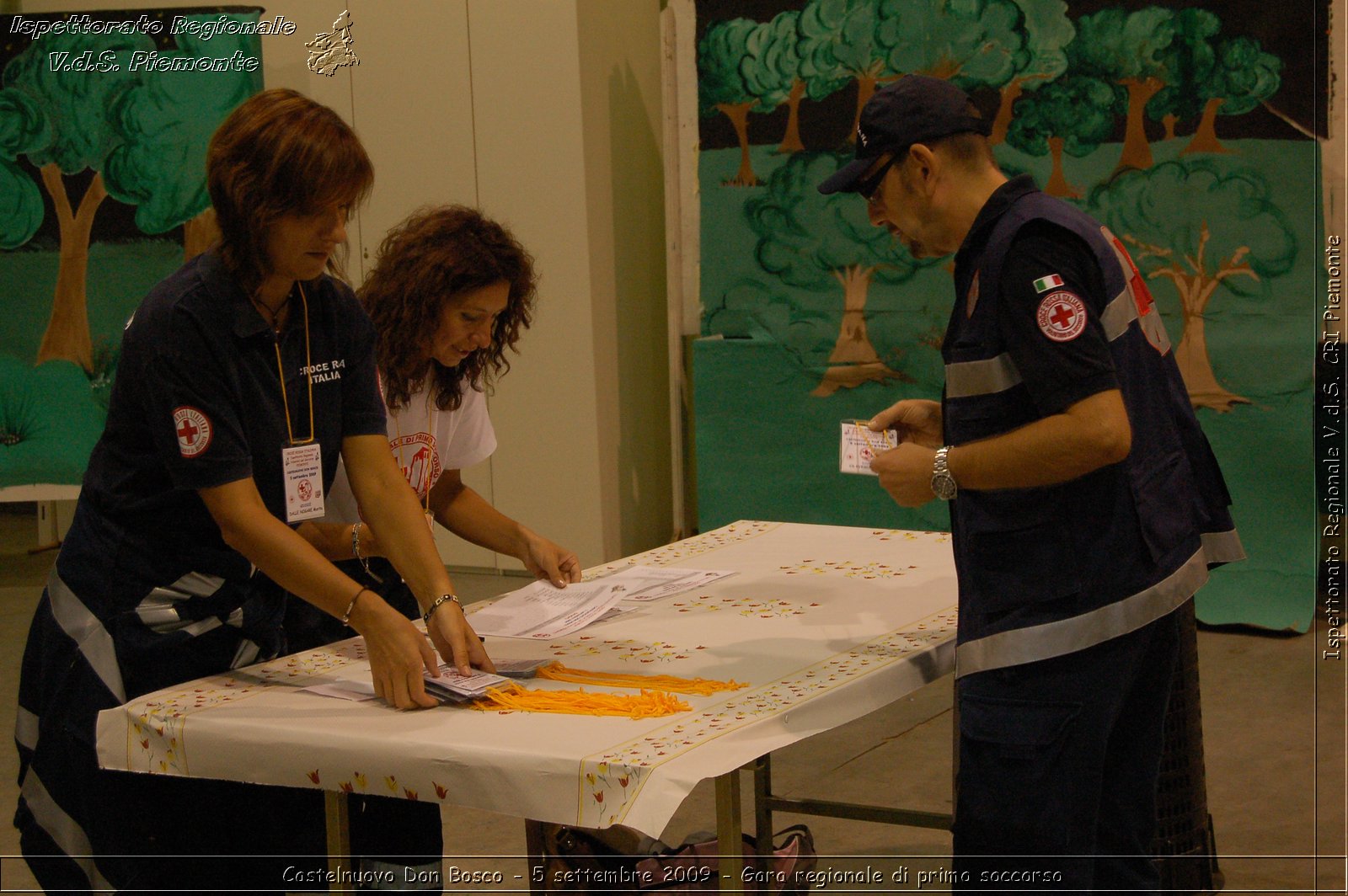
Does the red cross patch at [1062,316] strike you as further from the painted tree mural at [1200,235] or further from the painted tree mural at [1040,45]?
the painted tree mural at [1040,45]

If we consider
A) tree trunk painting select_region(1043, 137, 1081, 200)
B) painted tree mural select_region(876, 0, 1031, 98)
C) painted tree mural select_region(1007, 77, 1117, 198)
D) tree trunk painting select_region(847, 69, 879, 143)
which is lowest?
tree trunk painting select_region(1043, 137, 1081, 200)

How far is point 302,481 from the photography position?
2043mm

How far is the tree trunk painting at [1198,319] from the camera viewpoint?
15.6 ft

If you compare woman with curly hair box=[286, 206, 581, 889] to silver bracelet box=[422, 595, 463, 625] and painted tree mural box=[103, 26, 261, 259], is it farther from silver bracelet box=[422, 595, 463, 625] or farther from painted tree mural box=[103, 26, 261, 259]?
painted tree mural box=[103, 26, 261, 259]

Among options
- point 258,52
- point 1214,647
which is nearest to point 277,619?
point 1214,647

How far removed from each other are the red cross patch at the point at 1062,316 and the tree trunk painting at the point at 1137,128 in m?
3.29

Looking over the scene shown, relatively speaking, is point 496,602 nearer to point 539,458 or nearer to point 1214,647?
point 1214,647

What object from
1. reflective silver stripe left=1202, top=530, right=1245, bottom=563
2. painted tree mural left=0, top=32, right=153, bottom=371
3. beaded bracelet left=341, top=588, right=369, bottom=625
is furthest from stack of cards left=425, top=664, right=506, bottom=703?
painted tree mural left=0, top=32, right=153, bottom=371

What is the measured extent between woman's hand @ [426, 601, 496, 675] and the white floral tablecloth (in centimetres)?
11

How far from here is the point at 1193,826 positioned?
2.65 meters

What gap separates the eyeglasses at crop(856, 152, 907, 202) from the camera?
1.97 meters

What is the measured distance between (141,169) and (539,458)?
2.04 m

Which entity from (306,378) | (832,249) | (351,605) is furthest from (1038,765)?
(832,249)

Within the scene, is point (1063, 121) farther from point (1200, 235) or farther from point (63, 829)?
point (63, 829)
